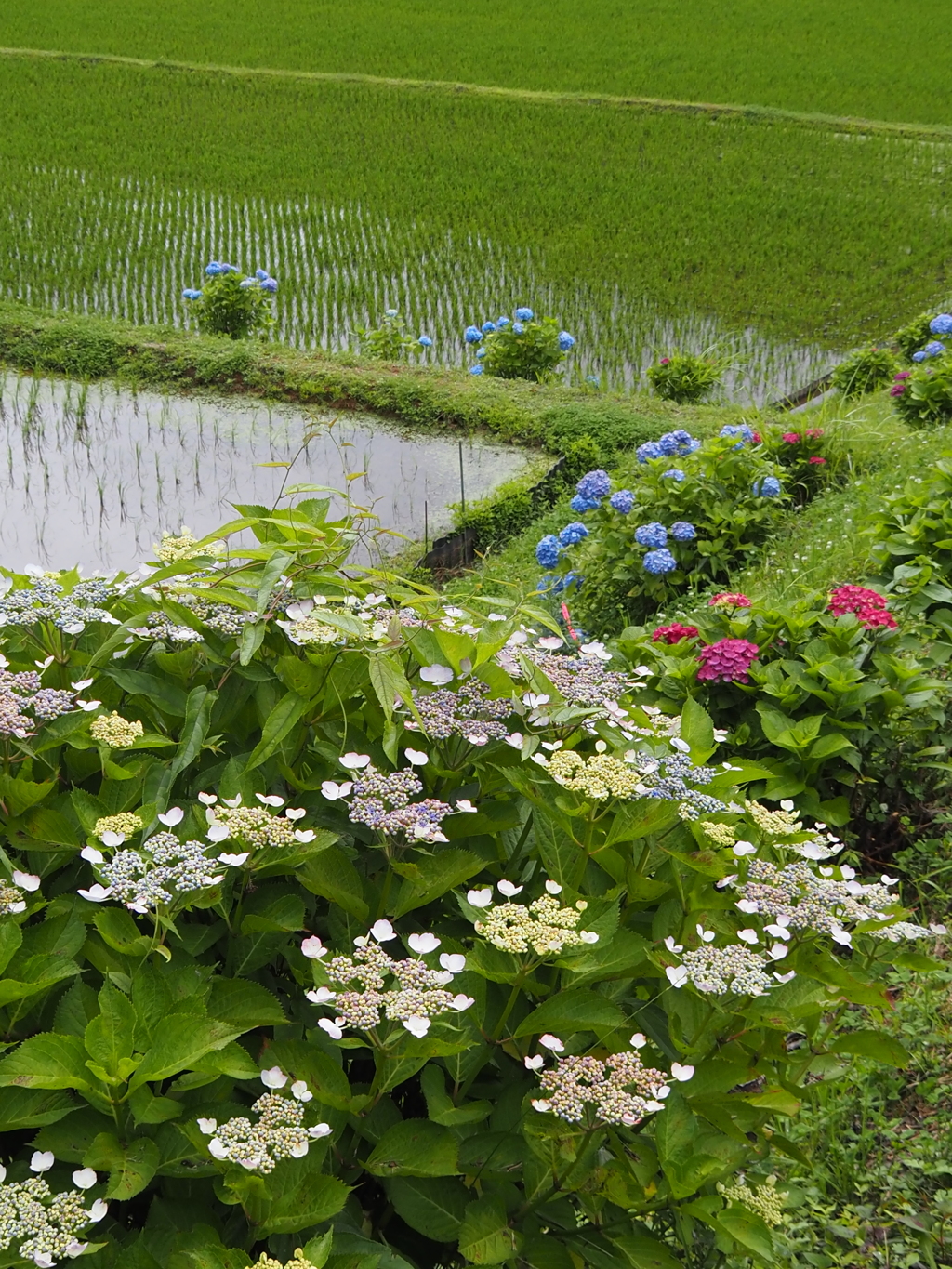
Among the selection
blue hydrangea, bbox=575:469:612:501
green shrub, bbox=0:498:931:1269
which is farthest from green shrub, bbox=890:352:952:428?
green shrub, bbox=0:498:931:1269

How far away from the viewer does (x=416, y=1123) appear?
94cm

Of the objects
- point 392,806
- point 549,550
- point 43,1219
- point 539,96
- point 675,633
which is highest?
point 539,96

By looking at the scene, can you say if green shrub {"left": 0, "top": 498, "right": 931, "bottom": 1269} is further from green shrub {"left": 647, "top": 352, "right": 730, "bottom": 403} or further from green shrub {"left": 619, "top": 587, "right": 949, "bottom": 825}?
green shrub {"left": 647, "top": 352, "right": 730, "bottom": 403}

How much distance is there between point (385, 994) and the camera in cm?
87

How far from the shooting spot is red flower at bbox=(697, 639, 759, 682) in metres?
2.28

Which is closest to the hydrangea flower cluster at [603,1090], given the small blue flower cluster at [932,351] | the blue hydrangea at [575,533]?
the blue hydrangea at [575,533]

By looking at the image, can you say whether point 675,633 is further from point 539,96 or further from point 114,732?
point 539,96

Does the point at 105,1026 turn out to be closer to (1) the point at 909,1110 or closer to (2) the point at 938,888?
(1) the point at 909,1110

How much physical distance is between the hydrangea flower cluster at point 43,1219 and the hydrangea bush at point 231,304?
681 centimetres

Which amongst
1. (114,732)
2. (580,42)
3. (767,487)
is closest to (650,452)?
(767,487)

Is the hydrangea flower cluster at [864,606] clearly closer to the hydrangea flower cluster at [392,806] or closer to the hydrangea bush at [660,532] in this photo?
the hydrangea bush at [660,532]

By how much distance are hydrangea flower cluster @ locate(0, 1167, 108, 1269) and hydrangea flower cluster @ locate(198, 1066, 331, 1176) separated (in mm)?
90

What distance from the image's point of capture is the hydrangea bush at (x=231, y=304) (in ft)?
23.0

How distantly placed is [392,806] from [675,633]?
156 centimetres
